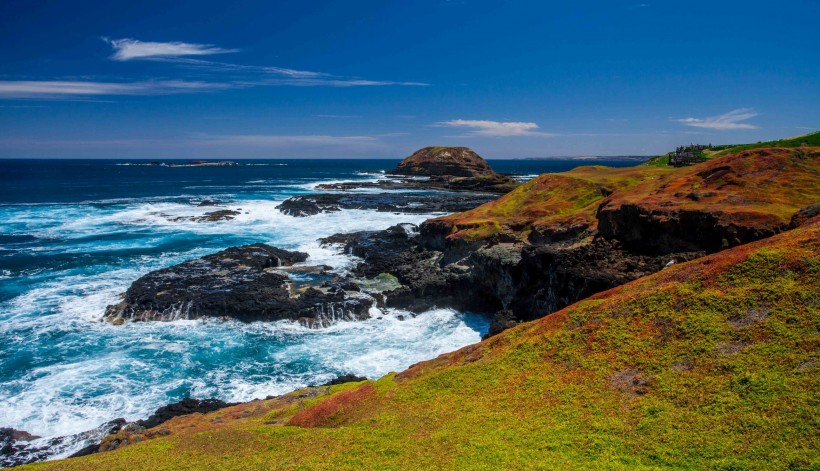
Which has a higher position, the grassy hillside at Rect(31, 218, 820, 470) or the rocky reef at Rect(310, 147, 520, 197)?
the rocky reef at Rect(310, 147, 520, 197)

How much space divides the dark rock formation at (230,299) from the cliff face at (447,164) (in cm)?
13070

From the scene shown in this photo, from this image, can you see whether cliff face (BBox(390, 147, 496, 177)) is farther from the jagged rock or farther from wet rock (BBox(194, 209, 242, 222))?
the jagged rock

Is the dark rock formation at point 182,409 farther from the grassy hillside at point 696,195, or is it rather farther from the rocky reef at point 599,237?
the grassy hillside at point 696,195

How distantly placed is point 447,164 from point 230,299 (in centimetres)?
14407

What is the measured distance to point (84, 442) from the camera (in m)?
20.7

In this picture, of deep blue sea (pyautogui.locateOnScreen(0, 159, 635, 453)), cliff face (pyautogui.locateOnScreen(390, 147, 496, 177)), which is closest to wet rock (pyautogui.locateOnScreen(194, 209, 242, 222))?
deep blue sea (pyautogui.locateOnScreen(0, 159, 635, 453))

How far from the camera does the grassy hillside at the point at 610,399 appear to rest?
11.3 metres

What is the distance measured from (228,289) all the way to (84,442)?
1939cm

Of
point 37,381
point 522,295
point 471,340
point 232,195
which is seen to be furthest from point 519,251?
point 232,195

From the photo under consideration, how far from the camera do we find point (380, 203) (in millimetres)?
93562

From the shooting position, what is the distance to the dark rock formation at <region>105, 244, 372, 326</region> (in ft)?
115

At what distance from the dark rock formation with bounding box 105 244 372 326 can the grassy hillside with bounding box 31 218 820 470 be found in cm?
1680

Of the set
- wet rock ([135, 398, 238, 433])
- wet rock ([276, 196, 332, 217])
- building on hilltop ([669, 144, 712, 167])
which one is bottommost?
wet rock ([135, 398, 238, 433])

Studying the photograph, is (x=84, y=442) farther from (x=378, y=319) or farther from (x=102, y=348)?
(x=378, y=319)
